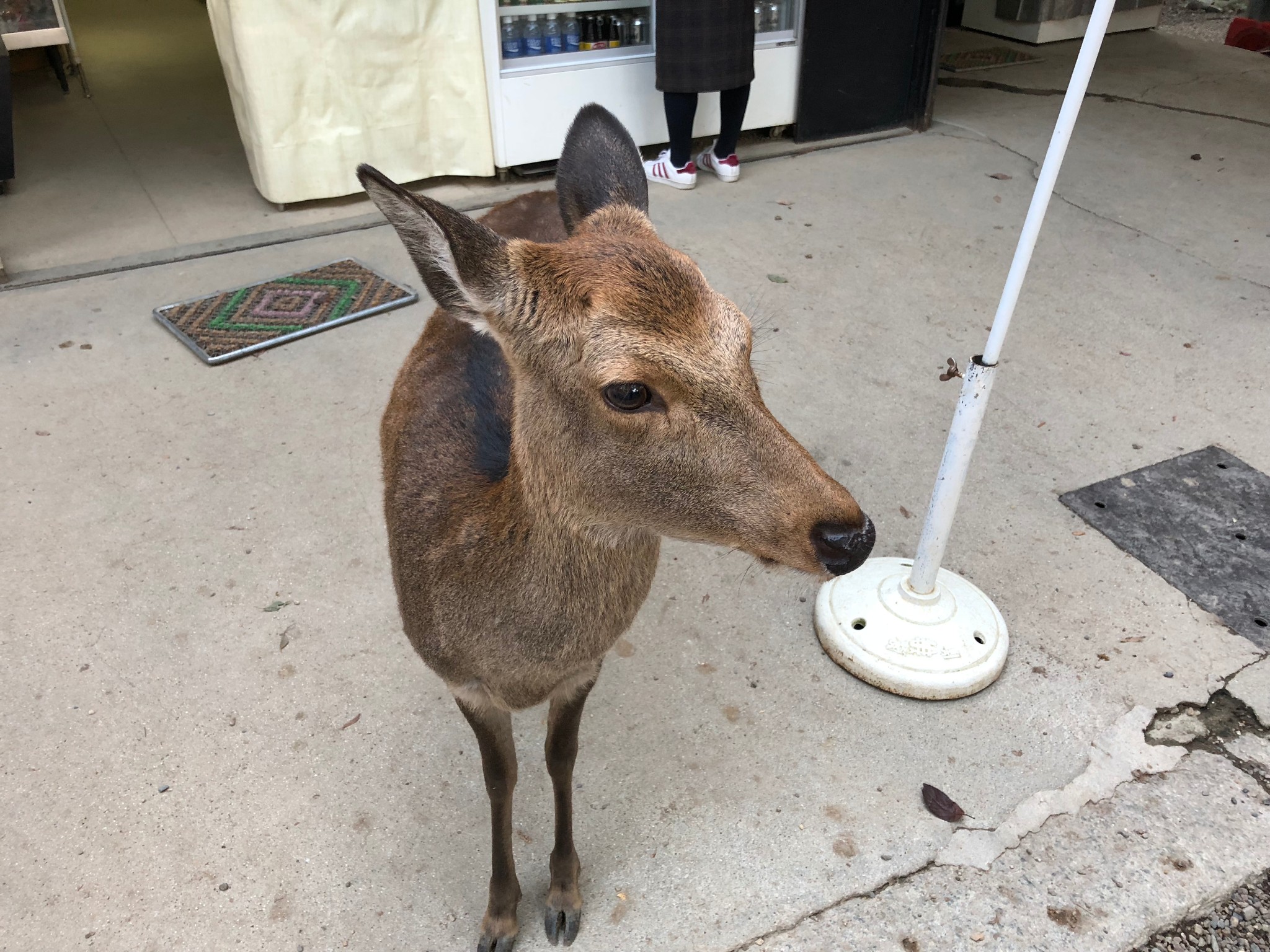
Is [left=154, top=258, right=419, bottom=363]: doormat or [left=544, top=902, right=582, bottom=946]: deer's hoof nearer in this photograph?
[left=544, top=902, right=582, bottom=946]: deer's hoof

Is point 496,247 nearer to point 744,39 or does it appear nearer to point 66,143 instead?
point 744,39

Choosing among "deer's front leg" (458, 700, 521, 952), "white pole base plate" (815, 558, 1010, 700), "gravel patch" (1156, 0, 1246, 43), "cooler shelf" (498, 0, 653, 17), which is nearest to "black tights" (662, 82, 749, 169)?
"cooler shelf" (498, 0, 653, 17)

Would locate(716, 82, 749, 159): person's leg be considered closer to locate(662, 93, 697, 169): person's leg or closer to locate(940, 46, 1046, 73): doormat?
locate(662, 93, 697, 169): person's leg

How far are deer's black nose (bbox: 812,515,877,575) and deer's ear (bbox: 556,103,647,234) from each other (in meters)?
0.91

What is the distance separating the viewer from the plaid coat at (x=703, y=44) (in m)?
5.28

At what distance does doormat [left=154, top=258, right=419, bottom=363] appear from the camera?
4207 mm

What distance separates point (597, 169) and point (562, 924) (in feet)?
5.88

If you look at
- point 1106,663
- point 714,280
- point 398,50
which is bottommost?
point 1106,663

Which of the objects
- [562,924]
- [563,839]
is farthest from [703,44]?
[562,924]

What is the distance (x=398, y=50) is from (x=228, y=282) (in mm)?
1760

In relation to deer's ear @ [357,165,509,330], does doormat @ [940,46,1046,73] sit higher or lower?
lower

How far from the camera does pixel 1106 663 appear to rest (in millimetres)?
2785

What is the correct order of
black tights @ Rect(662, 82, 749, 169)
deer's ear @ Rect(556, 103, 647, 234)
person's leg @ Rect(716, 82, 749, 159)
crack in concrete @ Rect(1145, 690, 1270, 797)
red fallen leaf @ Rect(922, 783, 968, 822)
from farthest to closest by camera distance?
person's leg @ Rect(716, 82, 749, 159) < black tights @ Rect(662, 82, 749, 169) < crack in concrete @ Rect(1145, 690, 1270, 797) < red fallen leaf @ Rect(922, 783, 968, 822) < deer's ear @ Rect(556, 103, 647, 234)

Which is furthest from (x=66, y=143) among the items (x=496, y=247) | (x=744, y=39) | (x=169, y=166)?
(x=496, y=247)
